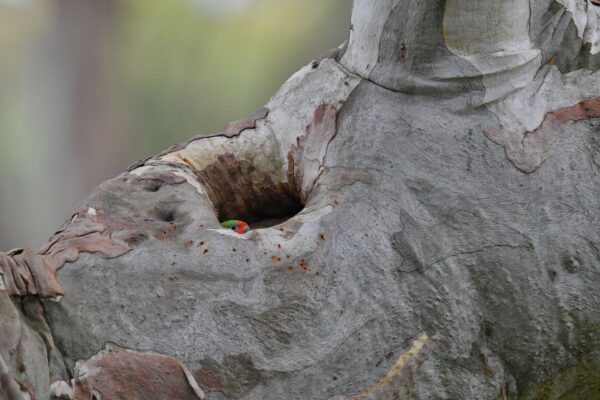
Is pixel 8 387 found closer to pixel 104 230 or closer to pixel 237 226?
pixel 104 230

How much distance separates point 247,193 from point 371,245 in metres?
0.39

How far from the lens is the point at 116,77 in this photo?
4230 millimetres

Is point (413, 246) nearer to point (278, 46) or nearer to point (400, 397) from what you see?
point (400, 397)

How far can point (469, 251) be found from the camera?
1.33m

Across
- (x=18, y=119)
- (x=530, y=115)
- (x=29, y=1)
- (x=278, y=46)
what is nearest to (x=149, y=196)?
(x=530, y=115)

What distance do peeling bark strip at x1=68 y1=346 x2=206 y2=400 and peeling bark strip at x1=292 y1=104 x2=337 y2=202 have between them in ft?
1.46

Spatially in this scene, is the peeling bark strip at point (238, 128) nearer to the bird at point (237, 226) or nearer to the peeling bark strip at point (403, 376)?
the bird at point (237, 226)

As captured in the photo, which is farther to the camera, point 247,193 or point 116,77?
point 116,77

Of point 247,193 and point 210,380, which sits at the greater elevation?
point 247,193

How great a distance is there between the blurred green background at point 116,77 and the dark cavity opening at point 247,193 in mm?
2367

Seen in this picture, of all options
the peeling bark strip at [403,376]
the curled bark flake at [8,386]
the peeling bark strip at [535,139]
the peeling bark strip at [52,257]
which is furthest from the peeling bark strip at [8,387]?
the peeling bark strip at [535,139]

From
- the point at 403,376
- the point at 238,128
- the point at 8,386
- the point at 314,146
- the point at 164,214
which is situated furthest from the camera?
the point at 238,128

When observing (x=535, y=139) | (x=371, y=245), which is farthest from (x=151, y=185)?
(x=535, y=139)

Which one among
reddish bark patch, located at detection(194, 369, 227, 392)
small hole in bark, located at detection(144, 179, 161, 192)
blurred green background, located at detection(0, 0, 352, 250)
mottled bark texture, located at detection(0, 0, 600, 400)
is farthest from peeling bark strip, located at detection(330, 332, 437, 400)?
blurred green background, located at detection(0, 0, 352, 250)
